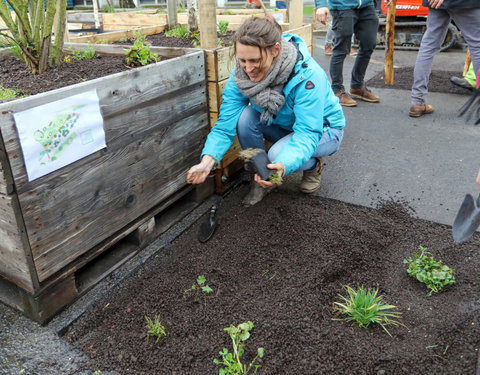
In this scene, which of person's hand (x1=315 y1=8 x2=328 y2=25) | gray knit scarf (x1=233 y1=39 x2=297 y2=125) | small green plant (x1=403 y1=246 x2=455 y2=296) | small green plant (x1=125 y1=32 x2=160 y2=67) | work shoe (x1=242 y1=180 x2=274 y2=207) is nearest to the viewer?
small green plant (x1=403 y1=246 x2=455 y2=296)

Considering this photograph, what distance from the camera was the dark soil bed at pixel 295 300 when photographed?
1.94m

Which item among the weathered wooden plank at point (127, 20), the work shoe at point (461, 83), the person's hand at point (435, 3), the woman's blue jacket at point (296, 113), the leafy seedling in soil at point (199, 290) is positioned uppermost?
the person's hand at point (435, 3)

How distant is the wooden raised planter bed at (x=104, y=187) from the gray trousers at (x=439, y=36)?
273cm

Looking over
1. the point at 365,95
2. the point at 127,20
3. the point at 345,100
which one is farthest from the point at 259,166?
the point at 127,20

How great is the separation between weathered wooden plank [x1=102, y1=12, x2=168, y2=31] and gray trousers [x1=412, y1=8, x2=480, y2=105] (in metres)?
3.07

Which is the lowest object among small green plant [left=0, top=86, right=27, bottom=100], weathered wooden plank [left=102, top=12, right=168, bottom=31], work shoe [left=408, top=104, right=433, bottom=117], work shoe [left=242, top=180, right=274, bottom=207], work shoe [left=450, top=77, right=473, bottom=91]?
work shoe [left=242, top=180, right=274, bottom=207]

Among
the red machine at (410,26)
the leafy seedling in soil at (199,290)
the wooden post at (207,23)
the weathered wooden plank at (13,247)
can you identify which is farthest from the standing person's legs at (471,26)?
the red machine at (410,26)

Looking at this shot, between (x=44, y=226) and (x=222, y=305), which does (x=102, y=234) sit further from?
(x=222, y=305)

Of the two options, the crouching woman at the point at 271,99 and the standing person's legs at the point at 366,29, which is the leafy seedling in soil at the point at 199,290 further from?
the standing person's legs at the point at 366,29

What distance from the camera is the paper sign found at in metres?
1.90

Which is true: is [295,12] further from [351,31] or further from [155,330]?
[155,330]

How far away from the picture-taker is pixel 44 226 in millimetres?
2072

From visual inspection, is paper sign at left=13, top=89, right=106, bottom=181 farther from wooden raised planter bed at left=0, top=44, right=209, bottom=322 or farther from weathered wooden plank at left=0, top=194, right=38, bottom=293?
weathered wooden plank at left=0, top=194, right=38, bottom=293

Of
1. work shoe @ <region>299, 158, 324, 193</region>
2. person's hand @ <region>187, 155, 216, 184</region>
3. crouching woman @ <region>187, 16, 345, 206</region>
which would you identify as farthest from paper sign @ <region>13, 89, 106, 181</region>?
work shoe @ <region>299, 158, 324, 193</region>
